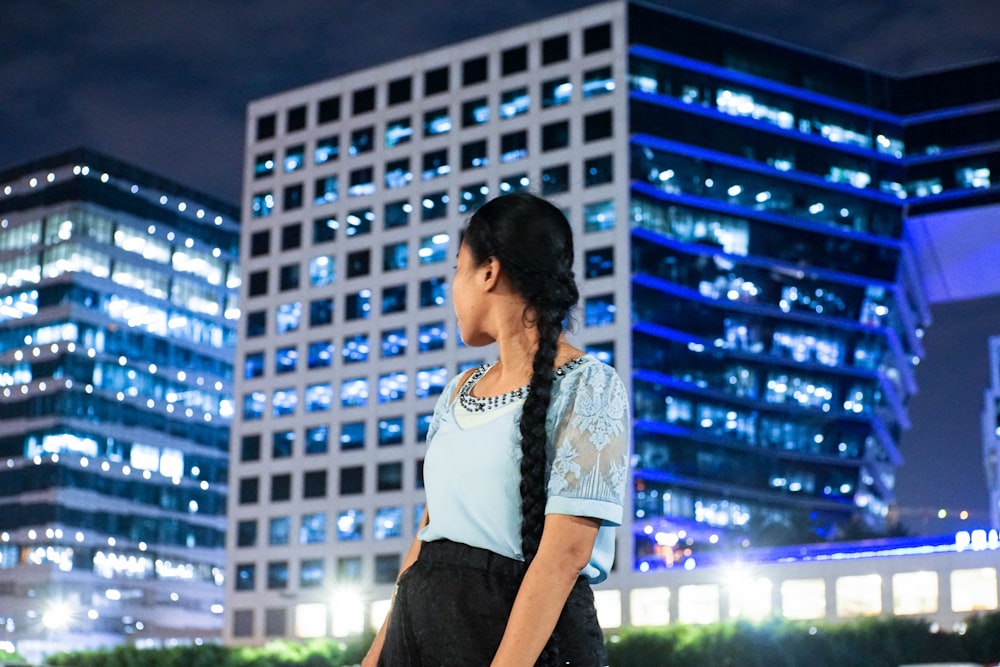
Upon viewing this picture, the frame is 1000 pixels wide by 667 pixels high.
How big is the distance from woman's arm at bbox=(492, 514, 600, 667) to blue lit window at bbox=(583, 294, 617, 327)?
76787mm

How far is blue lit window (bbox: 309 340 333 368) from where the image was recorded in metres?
89.6

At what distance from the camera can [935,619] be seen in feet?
206

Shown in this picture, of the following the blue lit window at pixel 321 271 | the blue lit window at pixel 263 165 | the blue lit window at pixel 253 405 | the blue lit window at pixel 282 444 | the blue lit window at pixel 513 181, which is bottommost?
the blue lit window at pixel 282 444

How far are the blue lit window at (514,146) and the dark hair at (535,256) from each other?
83087mm

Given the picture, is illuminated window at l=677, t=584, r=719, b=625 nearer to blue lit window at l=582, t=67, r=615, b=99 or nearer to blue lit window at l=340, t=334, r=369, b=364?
blue lit window at l=340, t=334, r=369, b=364

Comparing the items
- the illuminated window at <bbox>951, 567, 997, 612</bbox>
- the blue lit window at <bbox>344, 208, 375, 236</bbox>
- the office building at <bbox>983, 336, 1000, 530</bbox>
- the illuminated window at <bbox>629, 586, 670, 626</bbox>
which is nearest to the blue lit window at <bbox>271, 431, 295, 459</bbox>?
the blue lit window at <bbox>344, 208, 375, 236</bbox>

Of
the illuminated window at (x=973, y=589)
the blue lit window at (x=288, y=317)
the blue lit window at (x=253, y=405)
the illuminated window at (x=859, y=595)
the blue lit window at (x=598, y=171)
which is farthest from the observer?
the blue lit window at (x=288, y=317)

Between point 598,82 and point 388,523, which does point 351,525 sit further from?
point 598,82

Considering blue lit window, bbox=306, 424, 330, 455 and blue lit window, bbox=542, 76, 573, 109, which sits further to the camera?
blue lit window, bbox=306, 424, 330, 455

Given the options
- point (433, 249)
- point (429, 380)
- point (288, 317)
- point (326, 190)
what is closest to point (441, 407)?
point (429, 380)

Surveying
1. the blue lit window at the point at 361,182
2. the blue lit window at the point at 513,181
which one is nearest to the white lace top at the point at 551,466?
A: the blue lit window at the point at 513,181

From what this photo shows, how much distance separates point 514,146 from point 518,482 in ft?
277

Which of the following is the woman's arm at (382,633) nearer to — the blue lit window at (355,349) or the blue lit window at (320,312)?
the blue lit window at (355,349)

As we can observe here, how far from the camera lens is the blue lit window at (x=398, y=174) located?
296 feet
